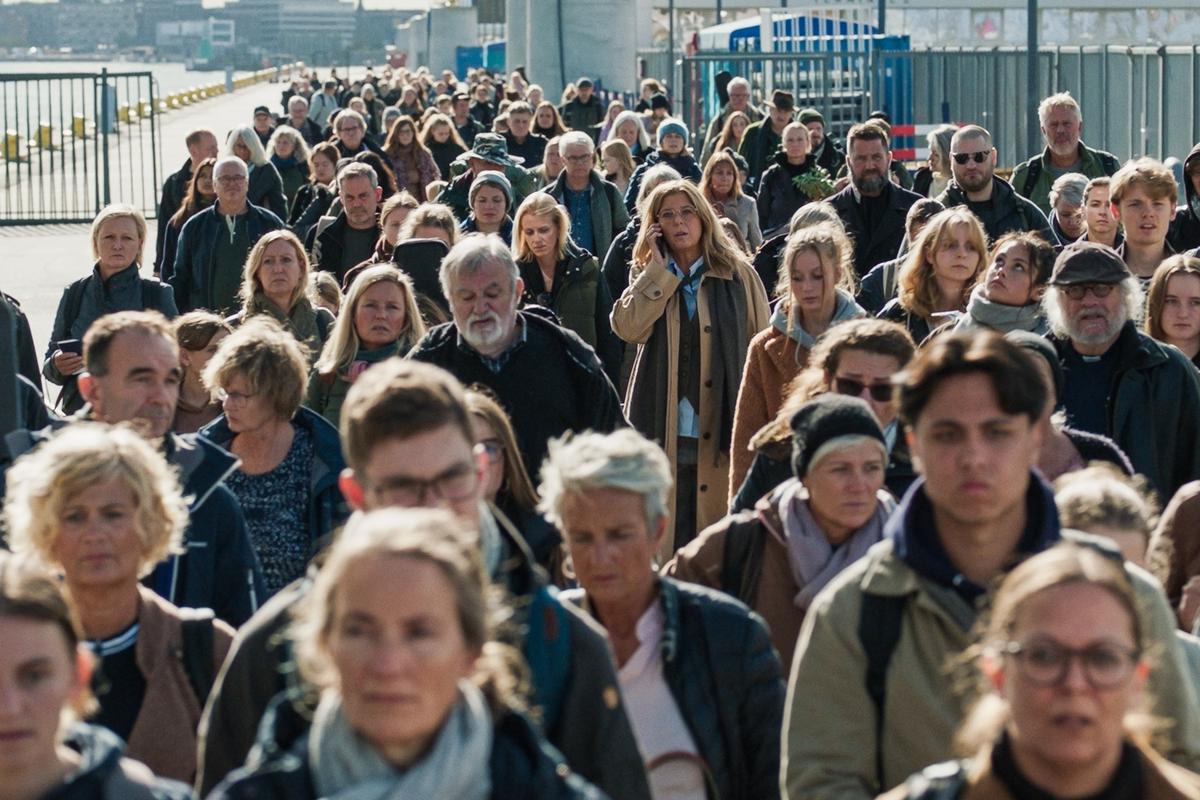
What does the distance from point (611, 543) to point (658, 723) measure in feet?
1.19

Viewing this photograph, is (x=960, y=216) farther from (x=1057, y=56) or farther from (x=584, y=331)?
(x=1057, y=56)

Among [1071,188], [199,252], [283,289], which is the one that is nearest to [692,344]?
[283,289]

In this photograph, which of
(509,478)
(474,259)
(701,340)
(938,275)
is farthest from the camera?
(701,340)

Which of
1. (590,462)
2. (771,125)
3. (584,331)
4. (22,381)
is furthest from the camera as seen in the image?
(771,125)

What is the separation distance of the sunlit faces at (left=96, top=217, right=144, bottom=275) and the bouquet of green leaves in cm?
586

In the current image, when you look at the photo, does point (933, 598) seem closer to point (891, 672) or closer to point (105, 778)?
point (891, 672)

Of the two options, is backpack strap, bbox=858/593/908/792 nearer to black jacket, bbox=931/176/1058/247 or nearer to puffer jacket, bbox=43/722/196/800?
puffer jacket, bbox=43/722/196/800

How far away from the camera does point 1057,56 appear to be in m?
23.0

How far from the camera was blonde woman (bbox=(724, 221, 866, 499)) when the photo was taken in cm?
881

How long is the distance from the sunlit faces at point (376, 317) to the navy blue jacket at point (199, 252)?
180 inches

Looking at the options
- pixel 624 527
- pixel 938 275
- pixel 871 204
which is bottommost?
pixel 624 527

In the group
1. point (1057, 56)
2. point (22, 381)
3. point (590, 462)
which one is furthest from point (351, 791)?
point (1057, 56)

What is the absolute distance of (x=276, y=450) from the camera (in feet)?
23.6

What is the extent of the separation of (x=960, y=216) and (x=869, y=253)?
331 centimetres
